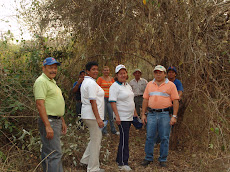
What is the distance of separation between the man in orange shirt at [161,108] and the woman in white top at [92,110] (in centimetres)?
98

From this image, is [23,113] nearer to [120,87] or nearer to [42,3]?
[120,87]

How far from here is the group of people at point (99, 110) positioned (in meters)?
3.02

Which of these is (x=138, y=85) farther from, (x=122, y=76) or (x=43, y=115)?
(x=43, y=115)

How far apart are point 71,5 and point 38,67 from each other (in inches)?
63.6

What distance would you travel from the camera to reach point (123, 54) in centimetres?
596

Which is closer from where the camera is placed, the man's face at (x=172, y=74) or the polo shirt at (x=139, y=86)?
the man's face at (x=172, y=74)

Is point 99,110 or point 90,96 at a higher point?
point 90,96

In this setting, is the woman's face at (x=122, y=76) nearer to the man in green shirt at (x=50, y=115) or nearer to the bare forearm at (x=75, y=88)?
the man in green shirt at (x=50, y=115)

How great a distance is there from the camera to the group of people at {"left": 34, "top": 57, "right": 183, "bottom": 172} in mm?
3023

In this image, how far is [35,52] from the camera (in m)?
5.64

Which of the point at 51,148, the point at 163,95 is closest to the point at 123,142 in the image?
the point at 163,95

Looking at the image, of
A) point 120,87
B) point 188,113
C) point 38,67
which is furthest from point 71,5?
point 188,113

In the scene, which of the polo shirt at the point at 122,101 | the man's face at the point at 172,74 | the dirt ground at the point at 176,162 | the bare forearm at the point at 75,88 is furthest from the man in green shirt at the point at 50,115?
the bare forearm at the point at 75,88

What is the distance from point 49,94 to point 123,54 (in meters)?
3.24
